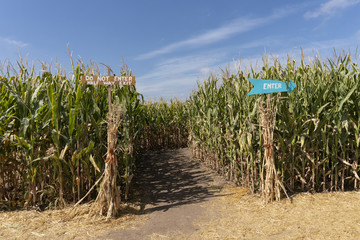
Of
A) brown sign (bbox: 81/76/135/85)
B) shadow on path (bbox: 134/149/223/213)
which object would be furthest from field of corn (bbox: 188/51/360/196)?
brown sign (bbox: 81/76/135/85)

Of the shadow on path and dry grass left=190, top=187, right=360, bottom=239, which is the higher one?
the shadow on path

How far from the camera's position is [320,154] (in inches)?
168

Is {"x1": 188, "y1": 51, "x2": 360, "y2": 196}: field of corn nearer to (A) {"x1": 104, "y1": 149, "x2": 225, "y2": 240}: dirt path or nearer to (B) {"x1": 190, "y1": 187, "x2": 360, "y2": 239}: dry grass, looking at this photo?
(B) {"x1": 190, "y1": 187, "x2": 360, "y2": 239}: dry grass

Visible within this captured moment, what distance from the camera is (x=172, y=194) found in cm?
465

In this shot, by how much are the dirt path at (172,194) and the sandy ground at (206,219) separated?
0.04ft

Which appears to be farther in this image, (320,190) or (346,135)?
(320,190)

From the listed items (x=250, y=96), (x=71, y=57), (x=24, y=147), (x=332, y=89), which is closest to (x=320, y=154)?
(x=332, y=89)

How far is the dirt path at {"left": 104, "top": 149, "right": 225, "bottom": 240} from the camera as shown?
3.36 m

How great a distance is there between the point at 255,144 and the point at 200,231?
1788 millimetres

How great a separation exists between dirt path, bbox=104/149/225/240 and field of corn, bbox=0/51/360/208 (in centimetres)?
66

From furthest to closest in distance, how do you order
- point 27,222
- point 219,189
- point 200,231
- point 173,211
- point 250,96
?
point 219,189 → point 250,96 → point 173,211 → point 27,222 → point 200,231

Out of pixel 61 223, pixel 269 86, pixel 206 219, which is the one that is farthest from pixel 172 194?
pixel 269 86

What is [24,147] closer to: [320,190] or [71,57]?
[71,57]

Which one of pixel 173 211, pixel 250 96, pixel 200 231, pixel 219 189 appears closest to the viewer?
pixel 200 231
